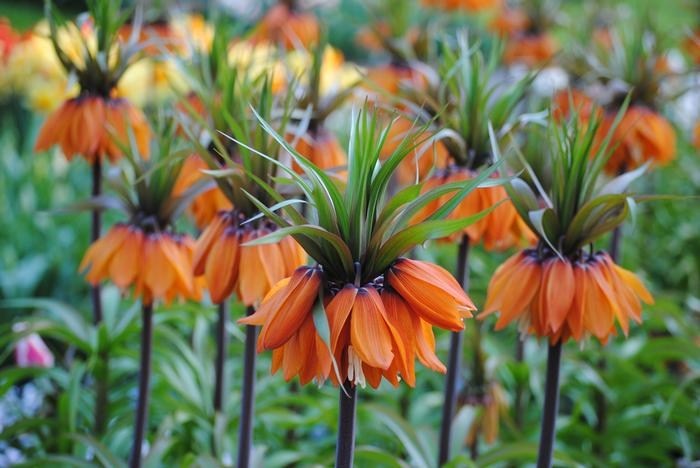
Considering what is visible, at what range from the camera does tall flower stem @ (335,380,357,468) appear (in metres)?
1.20

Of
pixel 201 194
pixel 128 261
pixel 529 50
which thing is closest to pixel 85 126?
pixel 201 194

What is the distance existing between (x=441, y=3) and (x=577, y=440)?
3167 mm

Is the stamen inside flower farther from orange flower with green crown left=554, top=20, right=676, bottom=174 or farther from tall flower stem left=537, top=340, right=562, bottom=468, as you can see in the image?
orange flower with green crown left=554, top=20, right=676, bottom=174

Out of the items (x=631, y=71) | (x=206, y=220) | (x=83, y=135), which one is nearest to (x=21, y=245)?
(x=83, y=135)

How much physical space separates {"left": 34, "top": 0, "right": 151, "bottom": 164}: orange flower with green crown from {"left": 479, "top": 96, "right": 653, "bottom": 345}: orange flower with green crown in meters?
1.03

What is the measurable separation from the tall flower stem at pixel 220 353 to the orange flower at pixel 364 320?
2.71 feet

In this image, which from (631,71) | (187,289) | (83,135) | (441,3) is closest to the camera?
(187,289)

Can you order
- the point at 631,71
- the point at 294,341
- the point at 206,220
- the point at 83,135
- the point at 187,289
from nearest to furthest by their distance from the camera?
the point at 294,341
the point at 187,289
the point at 206,220
the point at 83,135
the point at 631,71

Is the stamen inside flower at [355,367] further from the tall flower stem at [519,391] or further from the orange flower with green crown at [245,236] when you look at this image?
the tall flower stem at [519,391]

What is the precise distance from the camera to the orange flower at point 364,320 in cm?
106

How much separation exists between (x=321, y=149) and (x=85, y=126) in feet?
1.86

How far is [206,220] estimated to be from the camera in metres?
1.84

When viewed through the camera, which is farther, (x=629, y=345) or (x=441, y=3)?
(x=441, y=3)

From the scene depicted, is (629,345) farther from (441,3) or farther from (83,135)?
(441,3)
